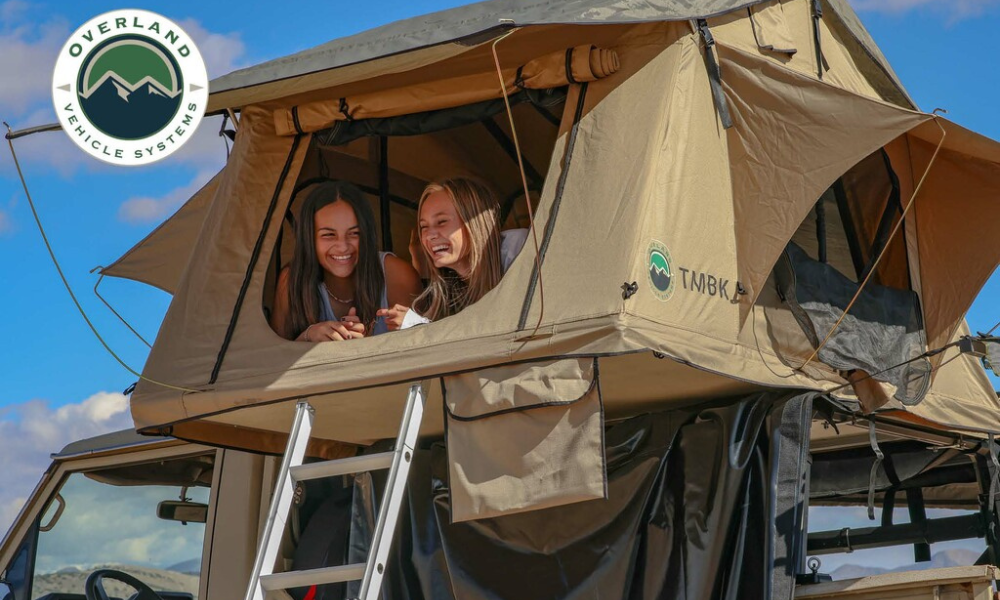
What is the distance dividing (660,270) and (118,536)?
9.97 ft

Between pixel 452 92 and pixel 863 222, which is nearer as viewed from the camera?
pixel 452 92

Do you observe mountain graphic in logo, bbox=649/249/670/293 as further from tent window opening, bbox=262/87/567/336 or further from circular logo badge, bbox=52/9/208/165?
tent window opening, bbox=262/87/567/336

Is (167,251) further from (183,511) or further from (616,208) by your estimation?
(616,208)

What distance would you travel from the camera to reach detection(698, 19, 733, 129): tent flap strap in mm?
4430

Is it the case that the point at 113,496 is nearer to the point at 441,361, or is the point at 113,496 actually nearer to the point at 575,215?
the point at 441,361

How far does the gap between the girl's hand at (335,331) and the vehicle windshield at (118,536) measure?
123 cm

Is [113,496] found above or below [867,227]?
below

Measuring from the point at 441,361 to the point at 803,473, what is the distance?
1.26 m

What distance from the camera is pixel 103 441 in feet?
20.0

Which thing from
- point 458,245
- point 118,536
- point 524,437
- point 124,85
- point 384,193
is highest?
point 384,193

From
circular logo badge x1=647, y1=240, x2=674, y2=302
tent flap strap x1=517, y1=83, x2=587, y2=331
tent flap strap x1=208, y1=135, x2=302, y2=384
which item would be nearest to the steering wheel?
tent flap strap x1=208, y1=135, x2=302, y2=384

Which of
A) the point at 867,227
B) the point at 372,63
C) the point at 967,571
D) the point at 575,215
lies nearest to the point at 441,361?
the point at 575,215

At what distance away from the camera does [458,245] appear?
4.98 m

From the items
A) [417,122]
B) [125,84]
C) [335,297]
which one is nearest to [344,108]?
[417,122]
